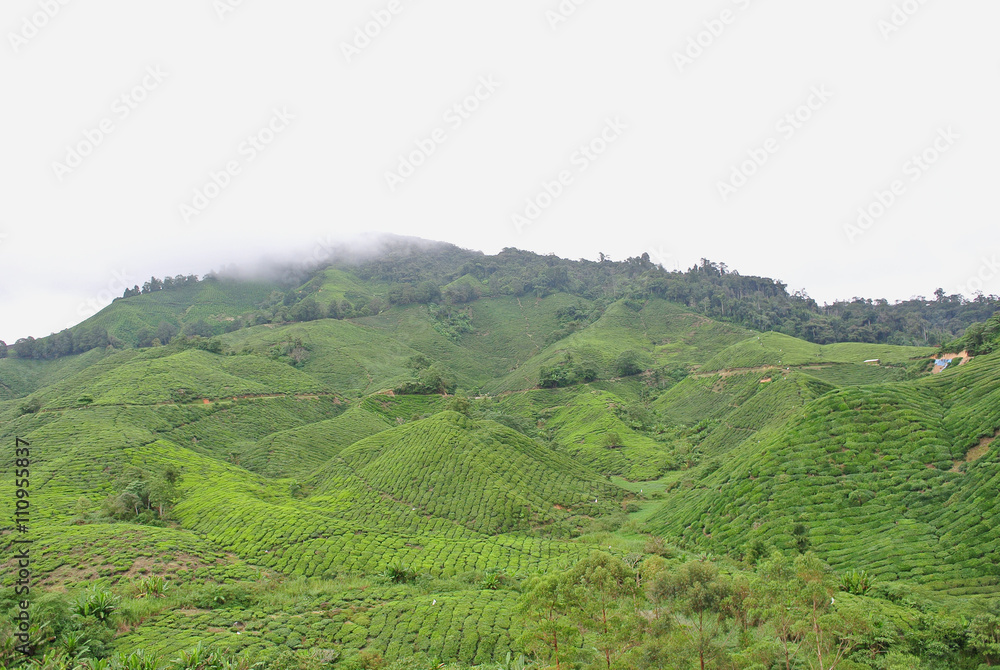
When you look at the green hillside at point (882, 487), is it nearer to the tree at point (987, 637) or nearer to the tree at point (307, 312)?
the tree at point (987, 637)

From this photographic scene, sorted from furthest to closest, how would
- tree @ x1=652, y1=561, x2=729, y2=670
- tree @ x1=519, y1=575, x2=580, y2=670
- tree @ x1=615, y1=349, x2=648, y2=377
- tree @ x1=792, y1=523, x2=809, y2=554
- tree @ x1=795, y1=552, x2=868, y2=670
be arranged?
tree @ x1=615, y1=349, x2=648, y2=377
tree @ x1=792, y1=523, x2=809, y2=554
tree @ x1=652, y1=561, x2=729, y2=670
tree @ x1=519, y1=575, x2=580, y2=670
tree @ x1=795, y1=552, x2=868, y2=670

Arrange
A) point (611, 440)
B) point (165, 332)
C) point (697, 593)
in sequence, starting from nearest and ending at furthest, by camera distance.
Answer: point (697, 593) → point (611, 440) → point (165, 332)

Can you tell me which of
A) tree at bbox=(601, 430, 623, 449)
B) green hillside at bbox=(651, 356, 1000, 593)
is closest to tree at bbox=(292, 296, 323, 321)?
tree at bbox=(601, 430, 623, 449)

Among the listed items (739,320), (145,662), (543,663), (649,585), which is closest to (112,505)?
(145,662)

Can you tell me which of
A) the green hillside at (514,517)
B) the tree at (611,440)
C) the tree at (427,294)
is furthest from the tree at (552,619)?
the tree at (427,294)

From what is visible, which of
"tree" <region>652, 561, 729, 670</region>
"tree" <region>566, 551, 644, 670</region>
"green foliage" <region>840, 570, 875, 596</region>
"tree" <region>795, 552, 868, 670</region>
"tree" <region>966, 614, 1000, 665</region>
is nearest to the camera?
"tree" <region>795, 552, 868, 670</region>

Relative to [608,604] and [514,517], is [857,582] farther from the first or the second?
[514,517]

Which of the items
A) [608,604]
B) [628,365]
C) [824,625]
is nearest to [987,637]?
[824,625]

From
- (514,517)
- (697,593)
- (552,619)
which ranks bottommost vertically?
(514,517)

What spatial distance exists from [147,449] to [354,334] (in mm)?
70060

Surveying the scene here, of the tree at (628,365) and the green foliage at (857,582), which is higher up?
the tree at (628,365)

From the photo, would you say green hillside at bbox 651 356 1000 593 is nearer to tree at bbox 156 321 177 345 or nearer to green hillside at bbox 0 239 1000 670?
green hillside at bbox 0 239 1000 670

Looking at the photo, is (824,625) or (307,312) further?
(307,312)

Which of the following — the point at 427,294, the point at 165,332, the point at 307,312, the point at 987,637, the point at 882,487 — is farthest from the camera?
the point at 427,294
